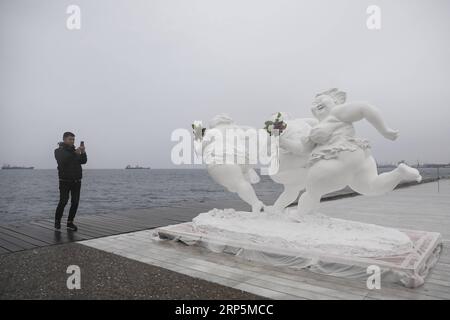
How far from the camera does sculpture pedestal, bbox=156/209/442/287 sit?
273 cm

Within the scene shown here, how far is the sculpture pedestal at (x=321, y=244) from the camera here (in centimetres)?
273

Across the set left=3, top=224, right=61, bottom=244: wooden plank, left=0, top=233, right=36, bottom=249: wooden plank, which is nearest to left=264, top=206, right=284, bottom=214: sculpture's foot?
left=3, top=224, right=61, bottom=244: wooden plank

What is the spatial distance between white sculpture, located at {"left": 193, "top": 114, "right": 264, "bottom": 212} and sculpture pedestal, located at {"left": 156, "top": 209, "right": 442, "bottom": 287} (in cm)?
30

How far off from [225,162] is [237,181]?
0.92 ft

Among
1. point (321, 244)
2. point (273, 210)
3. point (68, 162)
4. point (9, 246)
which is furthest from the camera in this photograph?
point (68, 162)

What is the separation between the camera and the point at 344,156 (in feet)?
11.0

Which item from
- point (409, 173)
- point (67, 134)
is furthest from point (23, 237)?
point (409, 173)

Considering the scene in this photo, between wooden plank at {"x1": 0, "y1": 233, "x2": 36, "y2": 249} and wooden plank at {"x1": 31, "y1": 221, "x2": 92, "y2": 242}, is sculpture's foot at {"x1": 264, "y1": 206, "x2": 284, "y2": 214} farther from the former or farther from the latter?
wooden plank at {"x1": 0, "y1": 233, "x2": 36, "y2": 249}

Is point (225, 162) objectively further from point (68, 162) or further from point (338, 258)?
point (68, 162)

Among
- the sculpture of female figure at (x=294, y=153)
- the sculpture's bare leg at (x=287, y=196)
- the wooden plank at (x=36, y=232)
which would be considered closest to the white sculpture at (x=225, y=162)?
the sculpture's bare leg at (x=287, y=196)

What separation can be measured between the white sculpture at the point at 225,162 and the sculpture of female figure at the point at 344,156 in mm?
826

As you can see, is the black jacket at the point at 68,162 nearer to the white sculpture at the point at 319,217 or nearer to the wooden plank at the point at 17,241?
the wooden plank at the point at 17,241

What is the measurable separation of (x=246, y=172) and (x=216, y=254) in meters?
1.33
